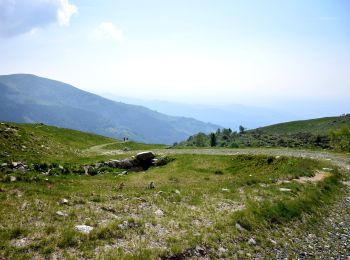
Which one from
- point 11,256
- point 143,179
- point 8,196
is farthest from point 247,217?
point 143,179

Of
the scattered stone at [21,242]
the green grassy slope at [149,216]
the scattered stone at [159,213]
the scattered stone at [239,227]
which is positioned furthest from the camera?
the scattered stone at [159,213]

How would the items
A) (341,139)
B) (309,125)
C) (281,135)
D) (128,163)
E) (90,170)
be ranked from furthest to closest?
(309,125) < (281,135) < (341,139) < (128,163) < (90,170)

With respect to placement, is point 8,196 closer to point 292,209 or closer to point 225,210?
point 225,210

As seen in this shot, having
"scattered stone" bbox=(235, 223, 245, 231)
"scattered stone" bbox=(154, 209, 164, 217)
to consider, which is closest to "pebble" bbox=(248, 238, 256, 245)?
"scattered stone" bbox=(235, 223, 245, 231)

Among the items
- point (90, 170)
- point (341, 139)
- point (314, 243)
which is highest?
point (341, 139)

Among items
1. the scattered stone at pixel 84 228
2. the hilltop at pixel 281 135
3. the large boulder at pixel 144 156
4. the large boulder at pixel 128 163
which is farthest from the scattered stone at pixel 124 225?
the hilltop at pixel 281 135

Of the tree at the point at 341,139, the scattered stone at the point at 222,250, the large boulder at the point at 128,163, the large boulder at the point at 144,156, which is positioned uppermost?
the tree at the point at 341,139

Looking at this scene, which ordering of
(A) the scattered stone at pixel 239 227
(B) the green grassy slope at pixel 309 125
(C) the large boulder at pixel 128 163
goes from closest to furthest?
(A) the scattered stone at pixel 239 227
(C) the large boulder at pixel 128 163
(B) the green grassy slope at pixel 309 125

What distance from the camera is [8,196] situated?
18.8 m

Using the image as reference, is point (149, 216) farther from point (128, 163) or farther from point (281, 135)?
point (281, 135)

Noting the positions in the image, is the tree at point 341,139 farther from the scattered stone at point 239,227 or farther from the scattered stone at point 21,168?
the scattered stone at point 21,168

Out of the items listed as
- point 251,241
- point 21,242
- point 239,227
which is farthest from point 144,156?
point 21,242

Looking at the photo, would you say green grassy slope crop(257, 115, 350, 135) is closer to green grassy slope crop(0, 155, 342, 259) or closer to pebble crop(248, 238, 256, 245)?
green grassy slope crop(0, 155, 342, 259)

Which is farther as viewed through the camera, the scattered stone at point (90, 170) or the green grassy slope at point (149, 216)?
the scattered stone at point (90, 170)
